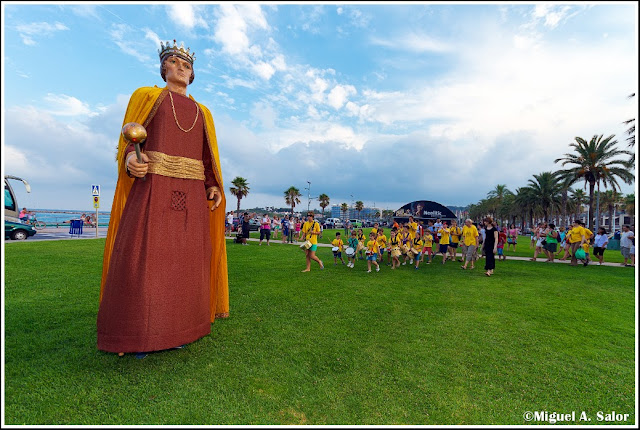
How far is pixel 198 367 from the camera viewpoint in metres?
3.46

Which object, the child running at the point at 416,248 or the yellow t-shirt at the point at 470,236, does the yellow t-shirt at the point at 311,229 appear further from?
the yellow t-shirt at the point at 470,236

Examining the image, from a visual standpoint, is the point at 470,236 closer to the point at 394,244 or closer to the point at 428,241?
the point at 428,241

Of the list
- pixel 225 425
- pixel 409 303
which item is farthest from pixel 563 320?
pixel 225 425

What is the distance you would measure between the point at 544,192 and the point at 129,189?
49.0 metres

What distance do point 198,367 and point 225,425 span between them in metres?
1.05

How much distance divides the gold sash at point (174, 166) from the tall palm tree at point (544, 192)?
47855 mm

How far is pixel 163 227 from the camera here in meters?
3.59

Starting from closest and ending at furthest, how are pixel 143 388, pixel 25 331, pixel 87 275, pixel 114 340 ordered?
1. pixel 143 388
2. pixel 114 340
3. pixel 25 331
4. pixel 87 275

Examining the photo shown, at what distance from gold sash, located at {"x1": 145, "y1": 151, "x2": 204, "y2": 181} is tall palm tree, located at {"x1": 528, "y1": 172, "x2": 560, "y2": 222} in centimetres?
4786

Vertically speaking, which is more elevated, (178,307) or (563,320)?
(178,307)

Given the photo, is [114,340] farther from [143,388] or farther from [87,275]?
[87,275]

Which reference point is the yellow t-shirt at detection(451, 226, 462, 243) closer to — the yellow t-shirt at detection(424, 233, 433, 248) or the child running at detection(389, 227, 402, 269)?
the yellow t-shirt at detection(424, 233, 433, 248)

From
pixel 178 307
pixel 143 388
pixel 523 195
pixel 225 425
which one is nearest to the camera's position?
pixel 225 425

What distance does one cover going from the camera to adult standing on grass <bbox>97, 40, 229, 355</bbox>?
3369 millimetres
